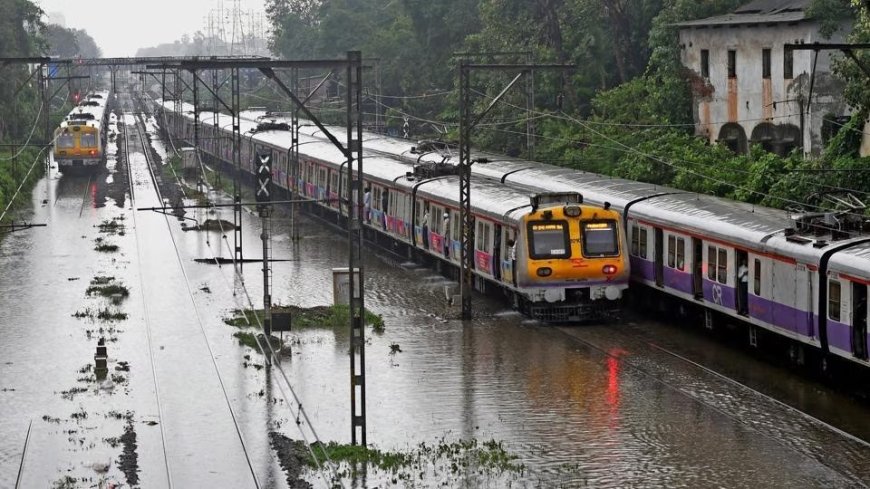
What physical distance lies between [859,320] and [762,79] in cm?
2620

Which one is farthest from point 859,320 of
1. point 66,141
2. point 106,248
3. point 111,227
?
point 66,141

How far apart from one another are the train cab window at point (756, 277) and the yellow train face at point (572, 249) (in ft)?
15.2

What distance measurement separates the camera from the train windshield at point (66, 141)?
75875 millimetres

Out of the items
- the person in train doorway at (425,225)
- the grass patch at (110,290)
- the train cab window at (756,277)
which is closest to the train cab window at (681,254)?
the train cab window at (756,277)

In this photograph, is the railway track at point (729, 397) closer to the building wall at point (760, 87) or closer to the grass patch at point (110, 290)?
the grass patch at point (110, 290)

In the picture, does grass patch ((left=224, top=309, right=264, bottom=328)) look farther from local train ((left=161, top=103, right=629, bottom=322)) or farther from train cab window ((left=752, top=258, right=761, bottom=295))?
train cab window ((left=752, top=258, right=761, bottom=295))

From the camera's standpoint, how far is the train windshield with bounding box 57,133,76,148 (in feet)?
249

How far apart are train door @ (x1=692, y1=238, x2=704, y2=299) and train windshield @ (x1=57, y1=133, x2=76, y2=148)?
5268cm

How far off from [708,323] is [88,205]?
3906 cm

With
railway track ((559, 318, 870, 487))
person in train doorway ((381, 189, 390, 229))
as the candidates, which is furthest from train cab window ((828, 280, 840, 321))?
person in train doorway ((381, 189, 390, 229))

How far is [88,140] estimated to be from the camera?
76.1m

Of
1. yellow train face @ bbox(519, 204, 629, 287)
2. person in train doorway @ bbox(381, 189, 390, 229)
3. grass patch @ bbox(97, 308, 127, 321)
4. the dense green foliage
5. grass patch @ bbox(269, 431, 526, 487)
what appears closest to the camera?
grass patch @ bbox(269, 431, 526, 487)

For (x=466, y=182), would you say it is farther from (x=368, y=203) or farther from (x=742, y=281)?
(x=368, y=203)

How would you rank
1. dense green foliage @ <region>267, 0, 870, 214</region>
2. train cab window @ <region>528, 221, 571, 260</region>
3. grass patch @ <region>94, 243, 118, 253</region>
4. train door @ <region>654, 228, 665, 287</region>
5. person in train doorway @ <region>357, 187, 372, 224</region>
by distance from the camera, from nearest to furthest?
train cab window @ <region>528, 221, 571, 260</region> → train door @ <region>654, 228, 665, 287</region> → dense green foliage @ <region>267, 0, 870, 214</region> → person in train doorway @ <region>357, 187, 372, 224</region> → grass patch @ <region>94, 243, 118, 253</region>
